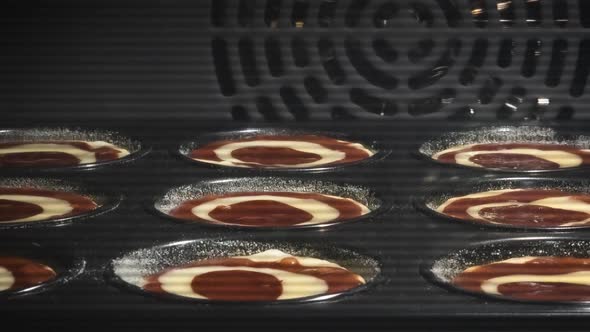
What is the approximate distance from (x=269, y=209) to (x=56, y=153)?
1.42 feet

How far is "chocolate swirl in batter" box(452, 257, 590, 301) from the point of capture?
3.86ft

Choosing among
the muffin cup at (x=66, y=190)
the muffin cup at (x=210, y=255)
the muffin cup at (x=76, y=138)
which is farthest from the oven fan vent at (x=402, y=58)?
the muffin cup at (x=210, y=255)

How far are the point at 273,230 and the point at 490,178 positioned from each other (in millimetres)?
439

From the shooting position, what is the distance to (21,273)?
49.3 inches

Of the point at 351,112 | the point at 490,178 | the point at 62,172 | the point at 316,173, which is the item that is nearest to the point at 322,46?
the point at 351,112

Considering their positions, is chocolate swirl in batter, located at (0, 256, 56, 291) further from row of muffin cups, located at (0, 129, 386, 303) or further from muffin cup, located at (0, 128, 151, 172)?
muffin cup, located at (0, 128, 151, 172)

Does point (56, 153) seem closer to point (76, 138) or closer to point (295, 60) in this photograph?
point (76, 138)

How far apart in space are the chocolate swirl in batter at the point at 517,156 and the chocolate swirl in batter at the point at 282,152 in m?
0.16

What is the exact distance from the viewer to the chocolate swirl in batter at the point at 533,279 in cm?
118

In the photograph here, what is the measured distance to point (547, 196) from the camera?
5.30ft

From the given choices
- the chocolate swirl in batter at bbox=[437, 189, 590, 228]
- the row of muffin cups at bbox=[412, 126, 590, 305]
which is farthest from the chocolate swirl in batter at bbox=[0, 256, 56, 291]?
the chocolate swirl in batter at bbox=[437, 189, 590, 228]

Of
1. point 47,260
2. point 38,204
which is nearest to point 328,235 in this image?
point 47,260

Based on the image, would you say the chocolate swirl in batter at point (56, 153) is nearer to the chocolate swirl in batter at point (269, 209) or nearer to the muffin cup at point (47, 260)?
the chocolate swirl in batter at point (269, 209)

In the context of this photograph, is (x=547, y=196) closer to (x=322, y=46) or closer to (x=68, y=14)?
(x=322, y=46)
